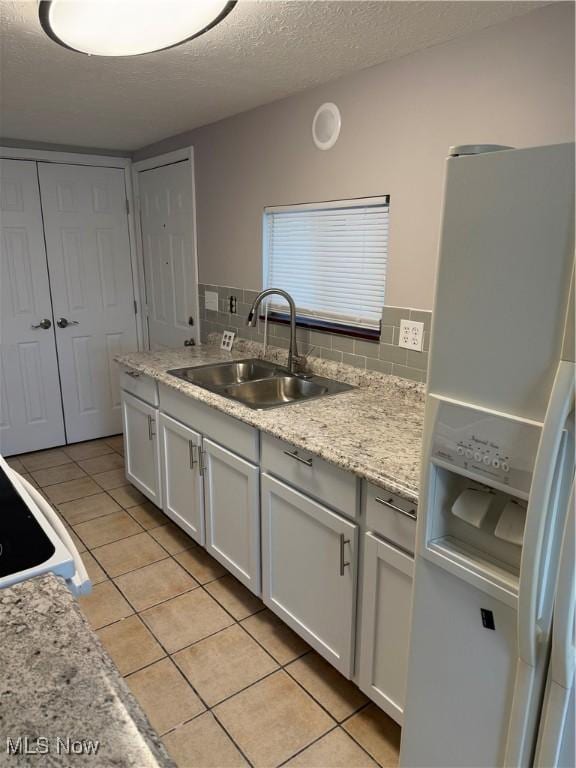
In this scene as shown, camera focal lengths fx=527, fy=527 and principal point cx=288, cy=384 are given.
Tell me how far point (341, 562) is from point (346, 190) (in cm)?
159

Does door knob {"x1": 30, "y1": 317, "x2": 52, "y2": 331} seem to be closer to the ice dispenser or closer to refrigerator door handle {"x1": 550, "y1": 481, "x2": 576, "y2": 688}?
the ice dispenser

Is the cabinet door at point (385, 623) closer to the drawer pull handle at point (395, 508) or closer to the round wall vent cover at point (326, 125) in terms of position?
the drawer pull handle at point (395, 508)

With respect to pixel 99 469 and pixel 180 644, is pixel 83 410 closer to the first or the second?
pixel 99 469

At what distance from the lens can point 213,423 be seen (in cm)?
230

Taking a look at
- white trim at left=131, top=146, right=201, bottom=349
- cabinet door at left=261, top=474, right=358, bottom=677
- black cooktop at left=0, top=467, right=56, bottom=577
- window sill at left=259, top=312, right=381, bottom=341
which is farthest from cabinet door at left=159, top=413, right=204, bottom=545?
black cooktop at left=0, top=467, right=56, bottom=577

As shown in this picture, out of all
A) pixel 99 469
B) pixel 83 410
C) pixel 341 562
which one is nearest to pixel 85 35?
pixel 341 562

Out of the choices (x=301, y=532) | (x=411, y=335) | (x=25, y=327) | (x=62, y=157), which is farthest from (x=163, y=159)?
(x=301, y=532)

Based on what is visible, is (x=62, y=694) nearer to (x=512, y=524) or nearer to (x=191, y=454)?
(x=512, y=524)

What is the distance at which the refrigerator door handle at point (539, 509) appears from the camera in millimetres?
931

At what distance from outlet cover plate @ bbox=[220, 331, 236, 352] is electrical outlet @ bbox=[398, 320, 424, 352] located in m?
1.29

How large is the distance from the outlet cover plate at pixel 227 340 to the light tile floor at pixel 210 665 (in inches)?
43.4

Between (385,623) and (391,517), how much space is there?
360mm

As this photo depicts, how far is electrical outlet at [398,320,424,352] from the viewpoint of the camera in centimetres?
213

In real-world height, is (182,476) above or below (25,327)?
below
